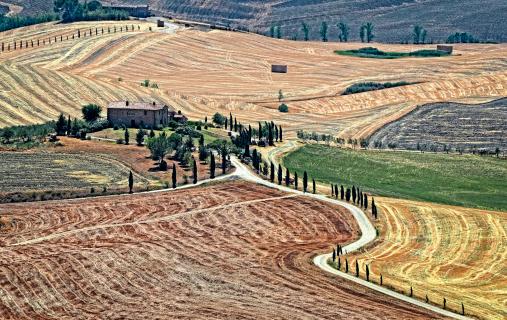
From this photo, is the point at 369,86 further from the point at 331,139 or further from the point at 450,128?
the point at 331,139

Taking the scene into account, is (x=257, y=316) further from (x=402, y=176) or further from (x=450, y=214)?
(x=402, y=176)

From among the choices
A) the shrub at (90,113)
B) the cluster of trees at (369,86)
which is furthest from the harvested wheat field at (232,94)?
the shrub at (90,113)

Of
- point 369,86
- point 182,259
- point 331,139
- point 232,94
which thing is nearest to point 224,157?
point 331,139

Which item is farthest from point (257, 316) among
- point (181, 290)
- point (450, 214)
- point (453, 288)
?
point (450, 214)

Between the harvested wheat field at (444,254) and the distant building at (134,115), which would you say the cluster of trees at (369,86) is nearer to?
the distant building at (134,115)

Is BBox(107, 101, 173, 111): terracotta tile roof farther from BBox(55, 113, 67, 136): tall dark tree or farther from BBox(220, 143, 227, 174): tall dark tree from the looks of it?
BBox(220, 143, 227, 174): tall dark tree

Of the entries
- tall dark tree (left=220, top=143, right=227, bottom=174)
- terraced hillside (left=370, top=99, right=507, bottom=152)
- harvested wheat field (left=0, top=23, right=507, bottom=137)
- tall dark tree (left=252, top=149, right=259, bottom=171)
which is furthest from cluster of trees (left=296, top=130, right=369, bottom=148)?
tall dark tree (left=220, top=143, right=227, bottom=174)
